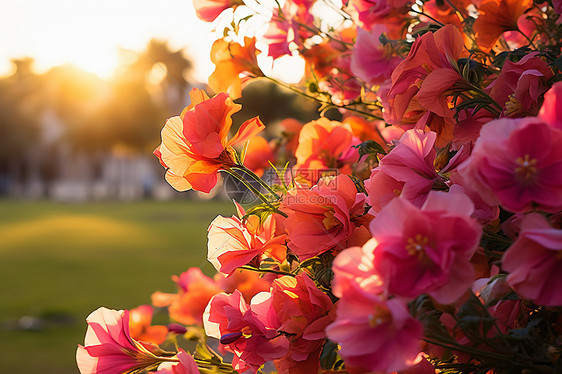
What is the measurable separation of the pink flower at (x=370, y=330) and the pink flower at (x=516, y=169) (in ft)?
0.42

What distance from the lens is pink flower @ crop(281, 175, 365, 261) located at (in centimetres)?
66

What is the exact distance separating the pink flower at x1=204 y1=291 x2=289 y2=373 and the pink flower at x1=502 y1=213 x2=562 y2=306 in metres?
0.32

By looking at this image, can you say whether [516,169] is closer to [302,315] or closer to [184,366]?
[302,315]

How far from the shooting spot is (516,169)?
468 millimetres

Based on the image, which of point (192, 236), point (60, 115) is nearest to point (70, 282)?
point (192, 236)

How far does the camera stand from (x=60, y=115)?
121 feet

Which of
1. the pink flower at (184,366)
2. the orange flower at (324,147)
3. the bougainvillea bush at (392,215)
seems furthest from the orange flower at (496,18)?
the pink flower at (184,366)

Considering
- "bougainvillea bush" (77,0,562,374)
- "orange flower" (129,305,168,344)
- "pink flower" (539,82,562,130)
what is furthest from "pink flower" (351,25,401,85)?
"orange flower" (129,305,168,344)

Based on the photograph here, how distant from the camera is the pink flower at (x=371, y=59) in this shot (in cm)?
99

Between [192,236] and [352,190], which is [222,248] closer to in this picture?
[352,190]

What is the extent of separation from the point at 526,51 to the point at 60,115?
3977cm

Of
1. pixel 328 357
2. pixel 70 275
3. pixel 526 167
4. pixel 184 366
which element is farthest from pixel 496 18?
pixel 70 275

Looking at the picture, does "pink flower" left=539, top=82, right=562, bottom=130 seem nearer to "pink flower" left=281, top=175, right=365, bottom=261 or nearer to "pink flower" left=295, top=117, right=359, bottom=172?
"pink flower" left=281, top=175, right=365, bottom=261

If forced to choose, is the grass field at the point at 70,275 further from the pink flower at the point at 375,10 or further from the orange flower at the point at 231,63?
the pink flower at the point at 375,10
